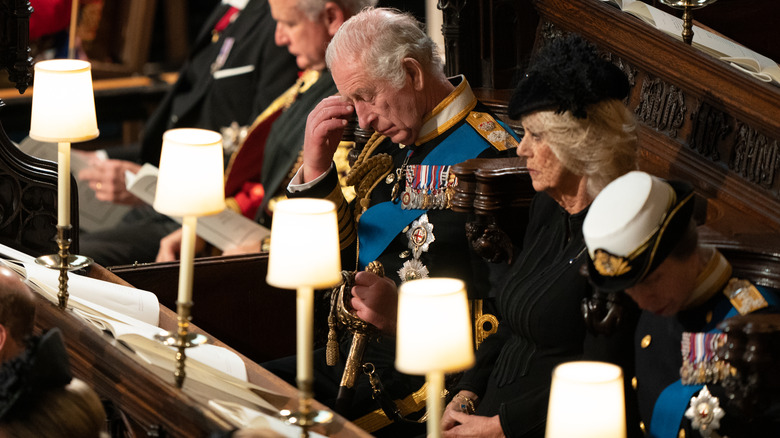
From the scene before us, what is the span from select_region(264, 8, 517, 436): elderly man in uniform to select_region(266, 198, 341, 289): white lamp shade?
1.00 m

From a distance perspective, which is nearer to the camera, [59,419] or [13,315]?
[59,419]

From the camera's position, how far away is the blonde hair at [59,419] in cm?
174

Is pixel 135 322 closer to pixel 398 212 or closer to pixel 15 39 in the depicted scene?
pixel 398 212

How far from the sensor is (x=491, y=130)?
2.96 meters

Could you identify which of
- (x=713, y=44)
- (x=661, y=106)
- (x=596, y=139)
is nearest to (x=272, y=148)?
(x=713, y=44)

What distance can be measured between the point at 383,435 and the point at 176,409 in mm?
980

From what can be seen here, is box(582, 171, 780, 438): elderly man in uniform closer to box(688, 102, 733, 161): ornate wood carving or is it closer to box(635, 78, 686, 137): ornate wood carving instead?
box(688, 102, 733, 161): ornate wood carving

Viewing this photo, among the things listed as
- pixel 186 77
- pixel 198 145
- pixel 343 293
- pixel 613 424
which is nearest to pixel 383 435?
pixel 343 293

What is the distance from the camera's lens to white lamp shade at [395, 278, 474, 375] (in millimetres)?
1588

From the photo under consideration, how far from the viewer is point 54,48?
6.98m

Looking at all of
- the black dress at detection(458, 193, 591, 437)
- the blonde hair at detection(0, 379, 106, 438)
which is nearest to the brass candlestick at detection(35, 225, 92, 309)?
the blonde hair at detection(0, 379, 106, 438)

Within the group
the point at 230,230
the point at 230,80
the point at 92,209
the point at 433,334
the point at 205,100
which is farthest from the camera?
the point at 205,100

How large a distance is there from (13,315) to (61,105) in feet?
1.54

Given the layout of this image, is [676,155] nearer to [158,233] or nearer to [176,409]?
[176,409]
